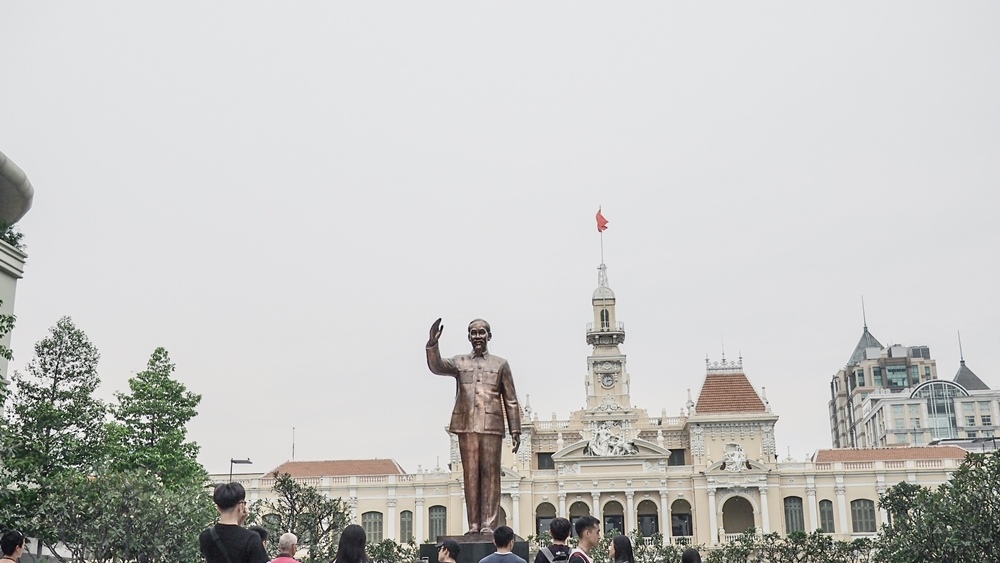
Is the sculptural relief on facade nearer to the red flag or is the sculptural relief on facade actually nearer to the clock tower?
the clock tower

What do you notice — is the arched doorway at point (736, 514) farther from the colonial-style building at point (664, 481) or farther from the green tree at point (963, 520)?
the green tree at point (963, 520)

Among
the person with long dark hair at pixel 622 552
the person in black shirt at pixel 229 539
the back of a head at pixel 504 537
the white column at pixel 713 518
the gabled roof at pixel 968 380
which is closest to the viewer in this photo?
the person in black shirt at pixel 229 539

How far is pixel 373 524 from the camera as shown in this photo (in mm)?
54062

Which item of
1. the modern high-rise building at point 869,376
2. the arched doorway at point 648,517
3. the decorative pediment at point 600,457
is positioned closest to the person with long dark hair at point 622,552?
the decorative pediment at point 600,457

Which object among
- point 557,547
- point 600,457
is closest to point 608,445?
point 600,457

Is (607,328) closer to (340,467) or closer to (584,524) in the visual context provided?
(340,467)

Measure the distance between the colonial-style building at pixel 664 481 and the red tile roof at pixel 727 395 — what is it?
116 millimetres

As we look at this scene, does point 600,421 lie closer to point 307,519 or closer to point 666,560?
point 666,560

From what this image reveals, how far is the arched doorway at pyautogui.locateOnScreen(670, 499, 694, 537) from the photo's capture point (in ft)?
175

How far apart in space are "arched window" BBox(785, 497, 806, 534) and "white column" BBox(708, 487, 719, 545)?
374cm

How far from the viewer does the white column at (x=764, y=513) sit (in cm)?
5081

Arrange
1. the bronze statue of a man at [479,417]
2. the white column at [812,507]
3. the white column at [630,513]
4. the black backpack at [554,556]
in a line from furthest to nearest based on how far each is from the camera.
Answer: the white column at [630,513] < the white column at [812,507] < the bronze statue of a man at [479,417] < the black backpack at [554,556]

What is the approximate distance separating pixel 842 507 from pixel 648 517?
10531 millimetres

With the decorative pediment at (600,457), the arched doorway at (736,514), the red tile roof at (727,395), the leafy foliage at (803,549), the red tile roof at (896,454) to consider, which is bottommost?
the leafy foliage at (803,549)
